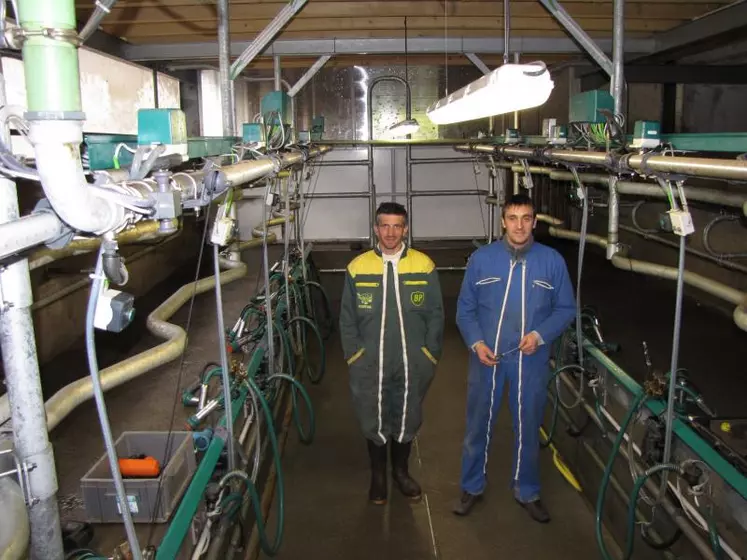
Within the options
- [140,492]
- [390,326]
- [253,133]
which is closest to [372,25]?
[253,133]

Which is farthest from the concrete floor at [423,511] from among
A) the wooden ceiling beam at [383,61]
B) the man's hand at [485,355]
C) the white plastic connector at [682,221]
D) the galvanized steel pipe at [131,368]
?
the wooden ceiling beam at [383,61]

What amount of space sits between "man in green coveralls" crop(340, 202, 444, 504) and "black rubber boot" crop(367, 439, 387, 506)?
12 centimetres

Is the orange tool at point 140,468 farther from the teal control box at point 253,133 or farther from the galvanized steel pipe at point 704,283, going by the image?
the galvanized steel pipe at point 704,283

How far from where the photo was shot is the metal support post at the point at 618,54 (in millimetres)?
2883

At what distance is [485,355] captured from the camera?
9.62 ft

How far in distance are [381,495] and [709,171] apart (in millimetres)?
2278

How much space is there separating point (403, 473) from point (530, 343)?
1.05 m

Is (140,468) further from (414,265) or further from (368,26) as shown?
(368,26)

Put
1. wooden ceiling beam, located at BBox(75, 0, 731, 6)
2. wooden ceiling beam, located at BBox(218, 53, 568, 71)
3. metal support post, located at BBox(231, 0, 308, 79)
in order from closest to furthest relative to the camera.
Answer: metal support post, located at BBox(231, 0, 308, 79), wooden ceiling beam, located at BBox(75, 0, 731, 6), wooden ceiling beam, located at BBox(218, 53, 568, 71)

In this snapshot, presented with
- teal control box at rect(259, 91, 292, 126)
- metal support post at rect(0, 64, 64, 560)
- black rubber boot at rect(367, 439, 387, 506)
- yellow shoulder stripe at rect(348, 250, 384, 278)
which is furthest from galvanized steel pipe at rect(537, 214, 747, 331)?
metal support post at rect(0, 64, 64, 560)

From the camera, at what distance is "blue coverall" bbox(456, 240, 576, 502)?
2.97 meters

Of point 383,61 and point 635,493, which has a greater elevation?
point 383,61

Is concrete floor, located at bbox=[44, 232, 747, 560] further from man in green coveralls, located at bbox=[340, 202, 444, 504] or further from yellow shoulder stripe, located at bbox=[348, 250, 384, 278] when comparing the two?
yellow shoulder stripe, located at bbox=[348, 250, 384, 278]

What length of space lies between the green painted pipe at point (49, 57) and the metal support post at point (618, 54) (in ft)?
8.12
